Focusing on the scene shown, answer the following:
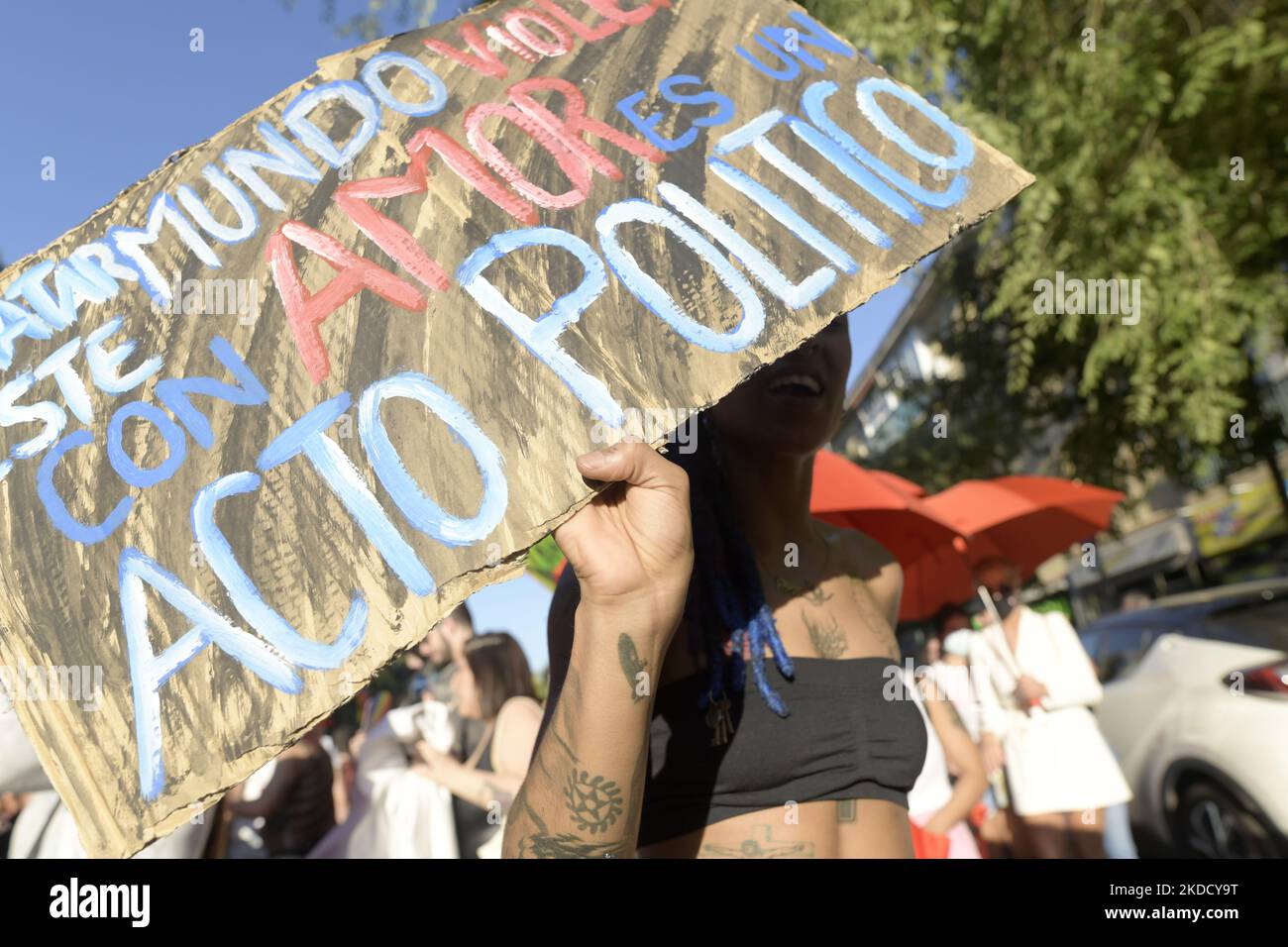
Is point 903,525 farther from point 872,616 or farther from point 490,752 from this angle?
point 872,616

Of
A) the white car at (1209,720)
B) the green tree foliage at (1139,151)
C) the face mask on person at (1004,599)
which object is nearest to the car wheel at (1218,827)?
the white car at (1209,720)

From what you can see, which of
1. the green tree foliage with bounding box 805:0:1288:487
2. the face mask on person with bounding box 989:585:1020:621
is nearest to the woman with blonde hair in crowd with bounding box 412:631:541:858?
the face mask on person with bounding box 989:585:1020:621

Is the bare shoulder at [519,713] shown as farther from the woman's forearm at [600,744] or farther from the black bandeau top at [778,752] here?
the woman's forearm at [600,744]

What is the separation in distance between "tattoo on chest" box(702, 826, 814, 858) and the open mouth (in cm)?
74

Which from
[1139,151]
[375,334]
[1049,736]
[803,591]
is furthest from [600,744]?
[1139,151]

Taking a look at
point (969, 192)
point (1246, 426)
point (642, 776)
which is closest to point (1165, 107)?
point (1246, 426)

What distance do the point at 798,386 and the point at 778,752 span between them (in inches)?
25.4

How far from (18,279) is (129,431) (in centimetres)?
32

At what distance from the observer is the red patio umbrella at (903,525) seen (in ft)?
14.0

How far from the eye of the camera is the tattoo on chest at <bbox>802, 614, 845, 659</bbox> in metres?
1.63

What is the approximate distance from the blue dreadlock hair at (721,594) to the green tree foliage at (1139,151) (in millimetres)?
3712

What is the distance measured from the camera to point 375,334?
3.63 ft

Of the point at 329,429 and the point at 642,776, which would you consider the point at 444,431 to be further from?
A: the point at 642,776

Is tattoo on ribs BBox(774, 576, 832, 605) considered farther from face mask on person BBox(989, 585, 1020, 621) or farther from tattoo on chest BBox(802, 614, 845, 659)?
face mask on person BBox(989, 585, 1020, 621)
